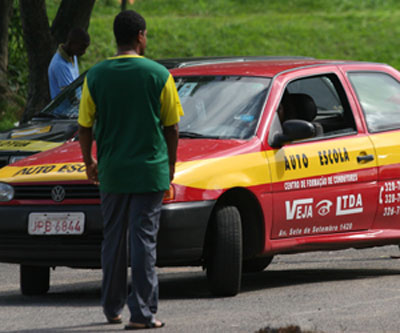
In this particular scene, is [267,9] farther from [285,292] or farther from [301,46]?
[285,292]

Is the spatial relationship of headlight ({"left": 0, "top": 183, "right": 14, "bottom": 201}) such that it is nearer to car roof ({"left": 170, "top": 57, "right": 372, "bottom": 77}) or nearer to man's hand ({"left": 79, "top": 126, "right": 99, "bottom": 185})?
man's hand ({"left": 79, "top": 126, "right": 99, "bottom": 185})

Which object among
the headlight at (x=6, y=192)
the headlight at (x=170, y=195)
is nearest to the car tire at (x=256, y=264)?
the headlight at (x=170, y=195)

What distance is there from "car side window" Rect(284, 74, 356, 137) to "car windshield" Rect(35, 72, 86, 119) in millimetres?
3034

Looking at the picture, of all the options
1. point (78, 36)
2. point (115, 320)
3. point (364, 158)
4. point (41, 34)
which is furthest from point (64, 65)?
point (115, 320)

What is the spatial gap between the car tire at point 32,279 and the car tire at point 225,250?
53.5 inches

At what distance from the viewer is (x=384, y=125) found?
8.85 m

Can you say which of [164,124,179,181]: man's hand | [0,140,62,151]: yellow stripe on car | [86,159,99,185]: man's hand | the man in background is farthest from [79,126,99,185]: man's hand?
the man in background

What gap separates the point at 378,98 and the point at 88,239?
9.72 feet

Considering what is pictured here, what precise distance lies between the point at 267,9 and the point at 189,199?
34972 mm

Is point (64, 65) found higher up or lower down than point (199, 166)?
lower down

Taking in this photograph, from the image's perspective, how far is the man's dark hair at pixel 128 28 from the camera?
6215 mm

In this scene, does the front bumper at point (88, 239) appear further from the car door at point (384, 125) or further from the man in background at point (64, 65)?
the man in background at point (64, 65)

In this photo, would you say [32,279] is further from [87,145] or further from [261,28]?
[261,28]

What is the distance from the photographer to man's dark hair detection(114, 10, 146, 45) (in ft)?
20.4
